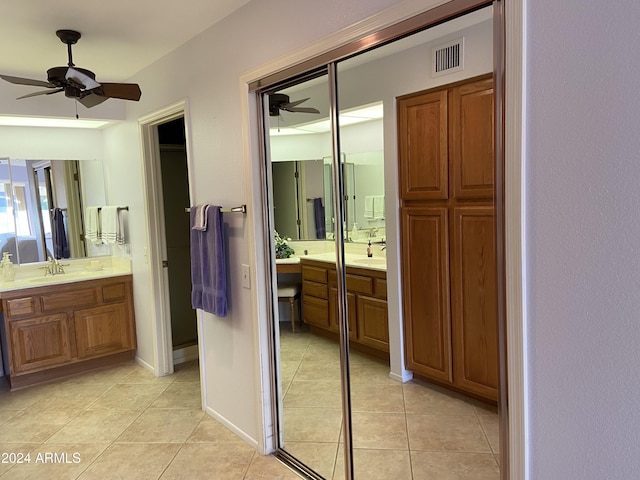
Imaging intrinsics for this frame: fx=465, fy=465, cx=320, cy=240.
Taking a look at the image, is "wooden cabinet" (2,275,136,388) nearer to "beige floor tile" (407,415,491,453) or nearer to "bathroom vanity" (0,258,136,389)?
"bathroom vanity" (0,258,136,389)

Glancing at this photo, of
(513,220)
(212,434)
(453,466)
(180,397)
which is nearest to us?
(513,220)

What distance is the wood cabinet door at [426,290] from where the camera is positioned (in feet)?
5.90

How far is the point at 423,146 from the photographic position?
1.80 meters

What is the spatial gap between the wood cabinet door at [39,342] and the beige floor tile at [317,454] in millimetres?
2359

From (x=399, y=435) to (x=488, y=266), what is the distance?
952 mm

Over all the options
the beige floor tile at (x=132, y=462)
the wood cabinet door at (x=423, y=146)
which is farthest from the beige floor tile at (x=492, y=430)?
the beige floor tile at (x=132, y=462)

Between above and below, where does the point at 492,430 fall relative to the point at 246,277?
below

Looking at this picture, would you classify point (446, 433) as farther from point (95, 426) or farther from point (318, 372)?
point (95, 426)

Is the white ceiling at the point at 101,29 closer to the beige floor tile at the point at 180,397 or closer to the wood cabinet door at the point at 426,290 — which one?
the wood cabinet door at the point at 426,290

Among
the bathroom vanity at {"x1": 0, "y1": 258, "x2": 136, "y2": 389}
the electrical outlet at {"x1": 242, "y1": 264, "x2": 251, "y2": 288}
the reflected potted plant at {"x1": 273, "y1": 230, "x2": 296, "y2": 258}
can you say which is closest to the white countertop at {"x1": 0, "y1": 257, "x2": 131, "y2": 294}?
the bathroom vanity at {"x1": 0, "y1": 258, "x2": 136, "y2": 389}

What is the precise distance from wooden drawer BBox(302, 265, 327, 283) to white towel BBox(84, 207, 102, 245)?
269cm

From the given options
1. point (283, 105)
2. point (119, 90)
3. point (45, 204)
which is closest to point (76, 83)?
point (119, 90)

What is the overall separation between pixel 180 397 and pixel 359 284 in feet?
6.89

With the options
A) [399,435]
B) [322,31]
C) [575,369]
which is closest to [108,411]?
[399,435]
